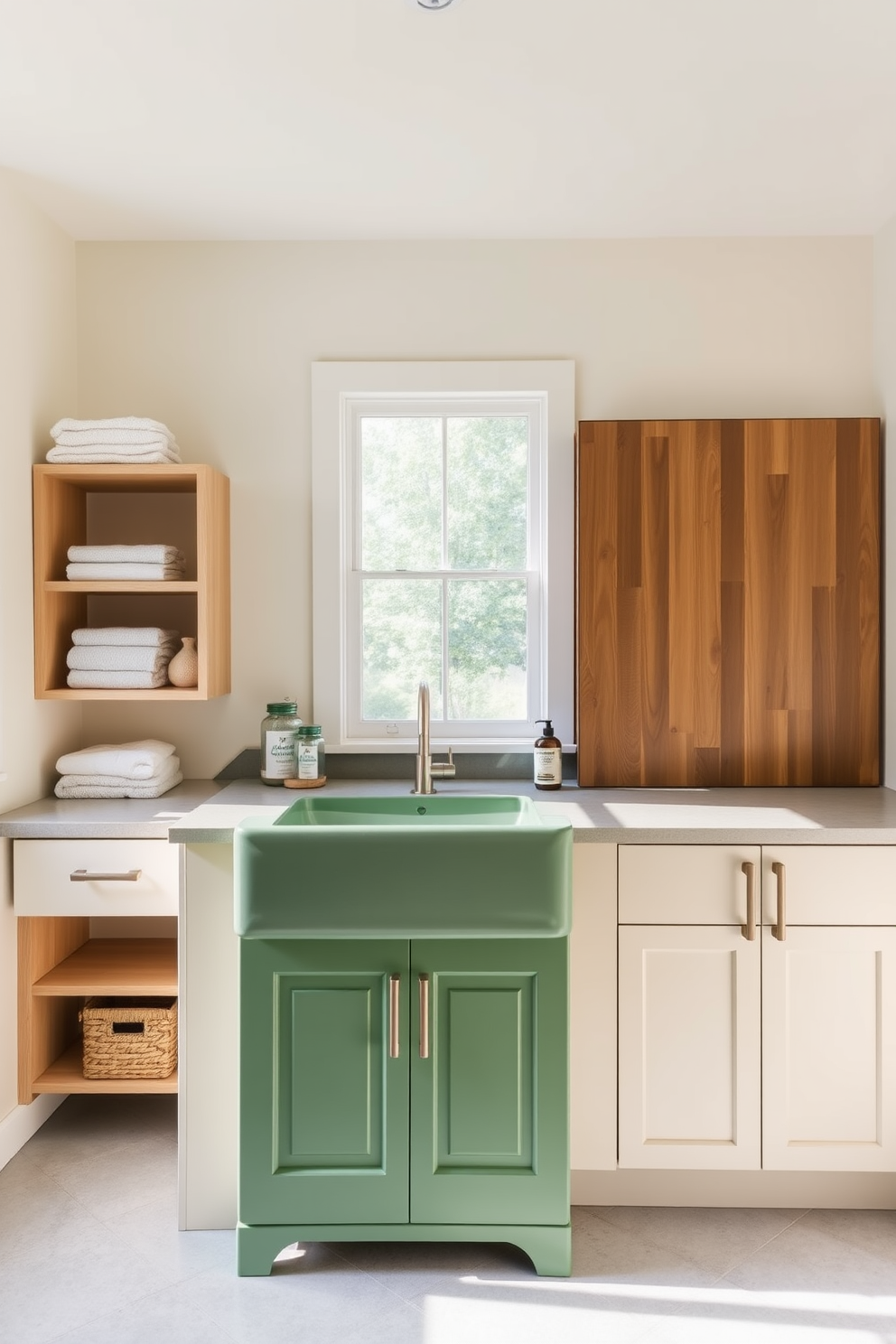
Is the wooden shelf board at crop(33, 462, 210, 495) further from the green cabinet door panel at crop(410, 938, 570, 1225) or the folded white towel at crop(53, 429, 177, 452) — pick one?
the green cabinet door panel at crop(410, 938, 570, 1225)

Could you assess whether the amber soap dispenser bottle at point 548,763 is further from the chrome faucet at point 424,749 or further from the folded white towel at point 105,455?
the folded white towel at point 105,455

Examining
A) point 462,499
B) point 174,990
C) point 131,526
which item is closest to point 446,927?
point 174,990

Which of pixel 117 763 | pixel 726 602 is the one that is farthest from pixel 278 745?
pixel 726 602

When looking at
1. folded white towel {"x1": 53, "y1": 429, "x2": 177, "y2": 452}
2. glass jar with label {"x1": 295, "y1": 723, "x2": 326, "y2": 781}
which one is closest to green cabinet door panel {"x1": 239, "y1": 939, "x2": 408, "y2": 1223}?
glass jar with label {"x1": 295, "y1": 723, "x2": 326, "y2": 781}

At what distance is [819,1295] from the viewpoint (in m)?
2.04

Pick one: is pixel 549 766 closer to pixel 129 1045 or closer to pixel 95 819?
pixel 95 819

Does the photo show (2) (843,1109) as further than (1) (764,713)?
No

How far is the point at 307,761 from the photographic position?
2.86 m

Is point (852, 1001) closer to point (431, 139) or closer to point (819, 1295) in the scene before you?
point (819, 1295)

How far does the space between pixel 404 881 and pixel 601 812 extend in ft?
2.14

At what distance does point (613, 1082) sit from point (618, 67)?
2285 mm

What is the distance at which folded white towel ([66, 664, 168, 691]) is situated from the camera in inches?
109

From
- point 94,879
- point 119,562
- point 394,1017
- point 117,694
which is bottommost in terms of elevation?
point 394,1017

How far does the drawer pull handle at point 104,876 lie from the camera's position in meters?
2.51
